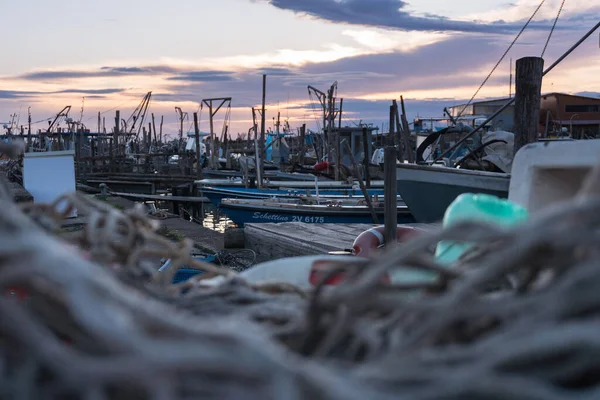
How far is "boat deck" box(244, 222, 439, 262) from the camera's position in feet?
29.8

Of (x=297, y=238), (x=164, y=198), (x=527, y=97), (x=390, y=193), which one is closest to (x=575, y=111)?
(x=164, y=198)

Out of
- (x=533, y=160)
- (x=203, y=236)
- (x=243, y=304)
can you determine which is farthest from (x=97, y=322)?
(x=203, y=236)

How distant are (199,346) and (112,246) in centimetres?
89

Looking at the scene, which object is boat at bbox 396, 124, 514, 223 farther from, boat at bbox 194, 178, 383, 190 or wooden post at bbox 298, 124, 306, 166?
wooden post at bbox 298, 124, 306, 166

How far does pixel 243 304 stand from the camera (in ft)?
5.00

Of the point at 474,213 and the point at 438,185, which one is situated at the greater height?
the point at 474,213

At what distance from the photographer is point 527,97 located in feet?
27.1

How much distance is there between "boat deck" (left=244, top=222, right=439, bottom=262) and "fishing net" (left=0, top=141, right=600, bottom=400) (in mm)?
7374

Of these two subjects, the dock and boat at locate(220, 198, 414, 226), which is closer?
boat at locate(220, 198, 414, 226)

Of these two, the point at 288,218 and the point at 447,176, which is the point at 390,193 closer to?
the point at 447,176

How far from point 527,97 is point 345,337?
784 cm

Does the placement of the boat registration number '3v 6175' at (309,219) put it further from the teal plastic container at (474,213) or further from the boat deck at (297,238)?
the teal plastic container at (474,213)

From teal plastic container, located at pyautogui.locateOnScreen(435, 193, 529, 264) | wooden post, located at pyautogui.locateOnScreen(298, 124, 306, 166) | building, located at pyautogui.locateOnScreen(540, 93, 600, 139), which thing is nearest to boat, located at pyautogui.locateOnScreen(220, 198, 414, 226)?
teal plastic container, located at pyautogui.locateOnScreen(435, 193, 529, 264)

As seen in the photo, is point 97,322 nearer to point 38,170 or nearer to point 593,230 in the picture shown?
point 593,230
